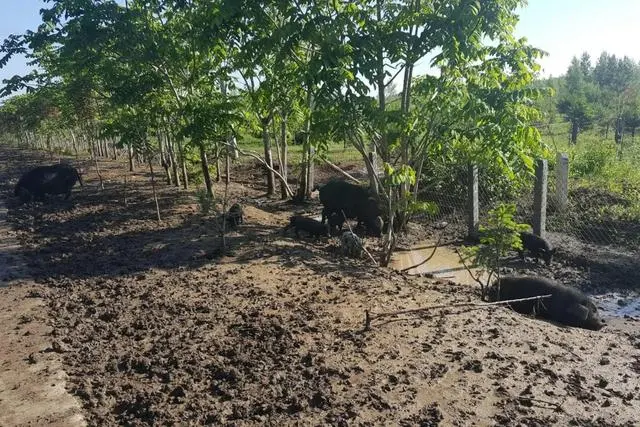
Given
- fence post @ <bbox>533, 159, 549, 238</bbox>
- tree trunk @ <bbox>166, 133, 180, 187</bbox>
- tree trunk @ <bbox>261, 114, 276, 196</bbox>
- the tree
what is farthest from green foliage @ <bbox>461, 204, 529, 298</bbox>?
the tree

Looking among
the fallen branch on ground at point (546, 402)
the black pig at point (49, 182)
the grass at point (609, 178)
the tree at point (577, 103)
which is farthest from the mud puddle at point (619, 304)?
the tree at point (577, 103)

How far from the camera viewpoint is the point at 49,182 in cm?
1430

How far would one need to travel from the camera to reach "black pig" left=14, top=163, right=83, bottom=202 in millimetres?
14328

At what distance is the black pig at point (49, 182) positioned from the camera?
14328mm

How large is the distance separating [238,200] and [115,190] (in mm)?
4139

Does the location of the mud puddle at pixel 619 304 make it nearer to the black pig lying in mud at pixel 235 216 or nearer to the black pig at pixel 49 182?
the black pig lying in mud at pixel 235 216

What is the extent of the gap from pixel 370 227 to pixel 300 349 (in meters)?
5.94

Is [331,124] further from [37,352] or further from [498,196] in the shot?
[498,196]

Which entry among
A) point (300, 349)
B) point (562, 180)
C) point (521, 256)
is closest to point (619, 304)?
point (521, 256)

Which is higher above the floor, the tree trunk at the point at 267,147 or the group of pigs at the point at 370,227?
the tree trunk at the point at 267,147

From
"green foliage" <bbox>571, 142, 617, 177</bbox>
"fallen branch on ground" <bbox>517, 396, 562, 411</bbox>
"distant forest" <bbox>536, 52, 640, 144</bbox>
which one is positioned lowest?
"fallen branch on ground" <bbox>517, 396, 562, 411</bbox>

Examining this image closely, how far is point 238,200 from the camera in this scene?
1375 centimetres

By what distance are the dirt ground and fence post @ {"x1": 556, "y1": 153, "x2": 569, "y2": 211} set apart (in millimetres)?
4362

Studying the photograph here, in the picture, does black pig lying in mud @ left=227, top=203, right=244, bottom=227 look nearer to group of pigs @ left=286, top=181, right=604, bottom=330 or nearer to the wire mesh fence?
group of pigs @ left=286, top=181, right=604, bottom=330
